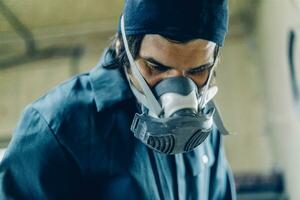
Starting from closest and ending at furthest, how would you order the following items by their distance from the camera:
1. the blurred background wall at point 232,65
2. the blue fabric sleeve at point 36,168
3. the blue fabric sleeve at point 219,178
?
the blue fabric sleeve at point 36,168
the blue fabric sleeve at point 219,178
the blurred background wall at point 232,65

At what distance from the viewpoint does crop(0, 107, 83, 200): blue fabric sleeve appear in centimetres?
90

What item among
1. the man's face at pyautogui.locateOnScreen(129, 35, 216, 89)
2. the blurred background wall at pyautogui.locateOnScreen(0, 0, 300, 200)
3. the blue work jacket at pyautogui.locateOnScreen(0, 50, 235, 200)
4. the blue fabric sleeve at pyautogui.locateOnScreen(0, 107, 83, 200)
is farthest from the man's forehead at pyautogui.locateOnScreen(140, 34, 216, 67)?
the blurred background wall at pyautogui.locateOnScreen(0, 0, 300, 200)

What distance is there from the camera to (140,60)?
3.22 feet

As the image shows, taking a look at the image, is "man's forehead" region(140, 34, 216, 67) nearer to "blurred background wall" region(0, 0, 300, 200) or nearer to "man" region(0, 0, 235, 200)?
"man" region(0, 0, 235, 200)

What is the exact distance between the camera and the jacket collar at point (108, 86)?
3.28 ft

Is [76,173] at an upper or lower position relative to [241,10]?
lower

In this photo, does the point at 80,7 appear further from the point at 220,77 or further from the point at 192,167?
the point at 192,167

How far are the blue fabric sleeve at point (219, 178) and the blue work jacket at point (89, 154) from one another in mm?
72

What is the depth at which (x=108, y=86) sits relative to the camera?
103cm

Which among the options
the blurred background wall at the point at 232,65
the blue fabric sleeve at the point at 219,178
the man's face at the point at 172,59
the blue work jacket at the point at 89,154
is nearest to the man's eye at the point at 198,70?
the man's face at the point at 172,59

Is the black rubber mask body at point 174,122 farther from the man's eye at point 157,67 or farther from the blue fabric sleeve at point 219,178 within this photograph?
the blue fabric sleeve at point 219,178

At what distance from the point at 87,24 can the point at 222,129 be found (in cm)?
212

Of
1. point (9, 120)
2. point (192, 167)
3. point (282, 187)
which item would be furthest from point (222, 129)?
point (9, 120)

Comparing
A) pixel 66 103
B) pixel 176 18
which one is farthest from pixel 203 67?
pixel 66 103
